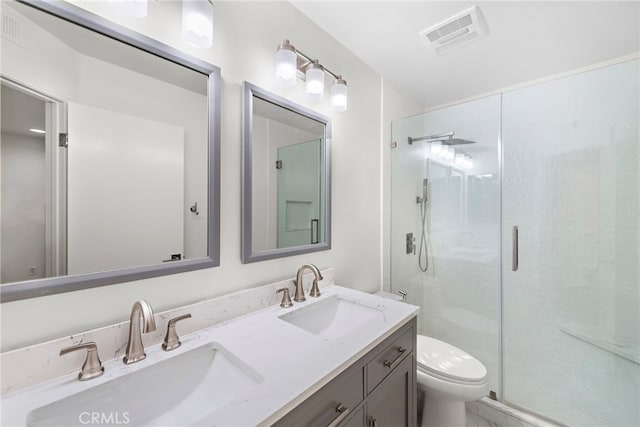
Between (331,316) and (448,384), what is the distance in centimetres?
71

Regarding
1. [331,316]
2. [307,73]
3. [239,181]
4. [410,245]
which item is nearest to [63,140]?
[239,181]

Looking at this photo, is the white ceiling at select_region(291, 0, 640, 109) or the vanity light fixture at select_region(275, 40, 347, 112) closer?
the vanity light fixture at select_region(275, 40, 347, 112)

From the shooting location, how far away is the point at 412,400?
1.16m

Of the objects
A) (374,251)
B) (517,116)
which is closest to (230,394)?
(374,251)

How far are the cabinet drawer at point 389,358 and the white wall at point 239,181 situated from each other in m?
0.58

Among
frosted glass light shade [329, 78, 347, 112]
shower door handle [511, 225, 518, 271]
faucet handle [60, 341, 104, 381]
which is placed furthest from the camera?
shower door handle [511, 225, 518, 271]

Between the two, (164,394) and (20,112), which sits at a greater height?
(20,112)

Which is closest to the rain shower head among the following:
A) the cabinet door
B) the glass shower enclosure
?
the glass shower enclosure

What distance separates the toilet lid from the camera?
1.37m

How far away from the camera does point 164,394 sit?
28.8 inches

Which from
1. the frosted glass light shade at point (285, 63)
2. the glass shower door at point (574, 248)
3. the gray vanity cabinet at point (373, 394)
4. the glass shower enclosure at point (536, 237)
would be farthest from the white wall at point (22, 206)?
the glass shower door at point (574, 248)

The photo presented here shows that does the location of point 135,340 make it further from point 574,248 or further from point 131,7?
point 574,248

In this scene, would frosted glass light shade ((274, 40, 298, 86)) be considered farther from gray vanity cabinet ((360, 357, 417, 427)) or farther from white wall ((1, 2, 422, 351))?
gray vanity cabinet ((360, 357, 417, 427))

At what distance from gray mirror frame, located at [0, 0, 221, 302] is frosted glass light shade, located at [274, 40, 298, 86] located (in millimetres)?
297
